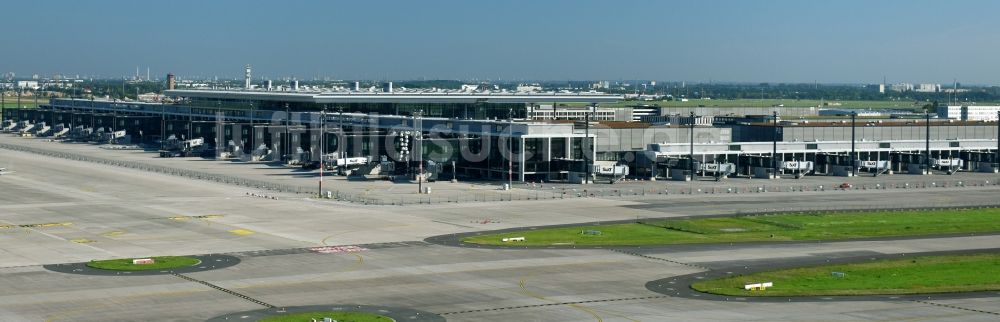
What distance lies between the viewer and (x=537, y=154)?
158m

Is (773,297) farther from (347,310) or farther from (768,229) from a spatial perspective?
(768,229)

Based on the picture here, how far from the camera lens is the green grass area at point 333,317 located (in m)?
62.9

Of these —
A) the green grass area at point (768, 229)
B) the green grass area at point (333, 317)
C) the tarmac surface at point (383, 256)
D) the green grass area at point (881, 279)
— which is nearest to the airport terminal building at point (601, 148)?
the tarmac surface at point (383, 256)

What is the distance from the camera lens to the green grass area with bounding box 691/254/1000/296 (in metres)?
73.0

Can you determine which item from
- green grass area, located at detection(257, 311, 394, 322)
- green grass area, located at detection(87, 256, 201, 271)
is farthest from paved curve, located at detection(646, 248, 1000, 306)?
green grass area, located at detection(87, 256, 201, 271)

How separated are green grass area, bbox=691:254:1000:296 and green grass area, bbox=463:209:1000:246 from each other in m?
15.2

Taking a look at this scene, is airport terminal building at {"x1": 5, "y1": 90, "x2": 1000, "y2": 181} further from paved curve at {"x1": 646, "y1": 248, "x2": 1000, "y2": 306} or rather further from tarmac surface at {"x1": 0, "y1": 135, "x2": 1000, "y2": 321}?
paved curve at {"x1": 646, "y1": 248, "x2": 1000, "y2": 306}

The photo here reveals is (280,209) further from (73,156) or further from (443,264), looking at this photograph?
(73,156)

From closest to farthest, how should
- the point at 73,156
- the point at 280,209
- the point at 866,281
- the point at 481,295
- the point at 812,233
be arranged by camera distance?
the point at 481,295, the point at 866,281, the point at 812,233, the point at 280,209, the point at 73,156

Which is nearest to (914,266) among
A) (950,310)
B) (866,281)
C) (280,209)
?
(866,281)

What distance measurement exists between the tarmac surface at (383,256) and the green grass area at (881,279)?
3.17 metres

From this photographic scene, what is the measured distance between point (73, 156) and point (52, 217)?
9168 centimetres

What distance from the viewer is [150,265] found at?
80.7 m

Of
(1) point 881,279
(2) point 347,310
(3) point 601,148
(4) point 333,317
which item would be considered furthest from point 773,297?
(3) point 601,148
